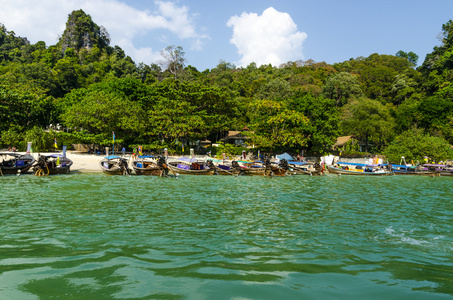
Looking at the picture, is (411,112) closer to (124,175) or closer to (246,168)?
(246,168)

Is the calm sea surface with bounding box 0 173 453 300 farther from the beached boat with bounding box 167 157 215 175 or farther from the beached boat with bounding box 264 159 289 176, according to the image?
the beached boat with bounding box 264 159 289 176

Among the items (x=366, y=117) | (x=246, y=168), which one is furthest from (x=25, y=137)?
(x=366, y=117)

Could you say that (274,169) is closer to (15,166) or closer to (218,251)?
(15,166)

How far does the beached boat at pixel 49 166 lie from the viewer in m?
26.4

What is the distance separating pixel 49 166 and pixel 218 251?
84.8 feet

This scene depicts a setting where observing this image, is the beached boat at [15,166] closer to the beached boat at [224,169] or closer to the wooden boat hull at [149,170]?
the wooden boat hull at [149,170]

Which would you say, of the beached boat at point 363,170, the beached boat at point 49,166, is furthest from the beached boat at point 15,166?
the beached boat at point 363,170

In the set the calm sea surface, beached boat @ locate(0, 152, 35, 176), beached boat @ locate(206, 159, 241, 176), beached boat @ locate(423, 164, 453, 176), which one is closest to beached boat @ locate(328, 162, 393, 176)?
beached boat @ locate(423, 164, 453, 176)

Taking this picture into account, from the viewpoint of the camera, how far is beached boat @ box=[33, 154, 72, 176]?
2644 cm

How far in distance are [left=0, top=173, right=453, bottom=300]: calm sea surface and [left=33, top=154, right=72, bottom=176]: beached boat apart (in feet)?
44.4

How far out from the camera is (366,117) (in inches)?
2266

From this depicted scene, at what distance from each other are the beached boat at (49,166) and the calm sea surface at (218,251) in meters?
13.5

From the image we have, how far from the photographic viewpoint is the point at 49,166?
2739 centimetres

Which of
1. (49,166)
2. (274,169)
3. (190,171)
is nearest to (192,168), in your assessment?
(190,171)
